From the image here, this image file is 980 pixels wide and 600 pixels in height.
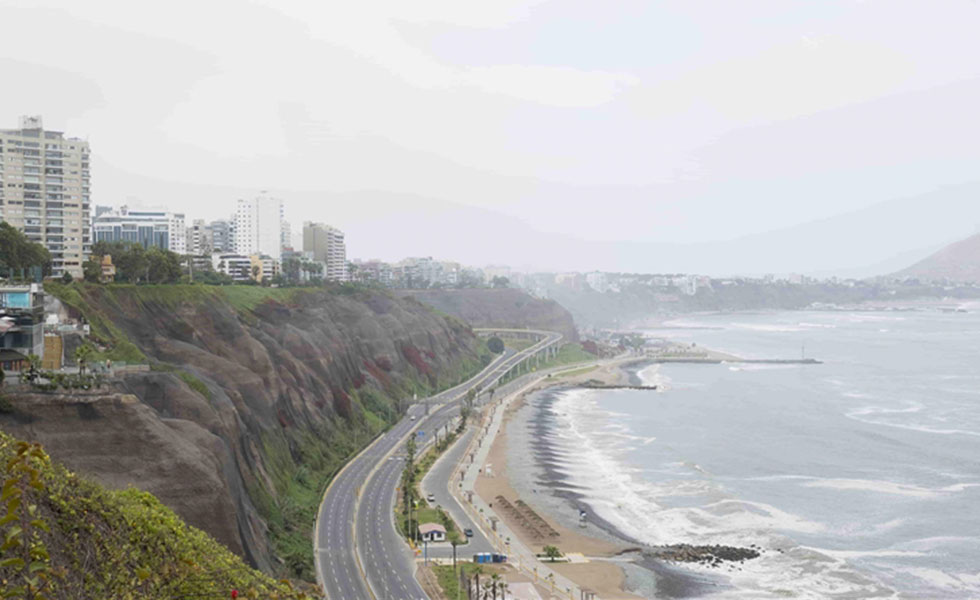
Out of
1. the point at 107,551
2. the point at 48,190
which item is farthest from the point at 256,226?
the point at 107,551

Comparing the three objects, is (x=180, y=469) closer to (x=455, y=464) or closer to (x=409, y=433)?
(x=455, y=464)

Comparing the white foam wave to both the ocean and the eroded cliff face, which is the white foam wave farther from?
Answer: the eroded cliff face

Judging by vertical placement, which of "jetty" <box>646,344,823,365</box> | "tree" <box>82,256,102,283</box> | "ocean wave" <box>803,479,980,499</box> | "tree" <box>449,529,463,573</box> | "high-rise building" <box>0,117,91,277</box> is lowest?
"ocean wave" <box>803,479,980,499</box>

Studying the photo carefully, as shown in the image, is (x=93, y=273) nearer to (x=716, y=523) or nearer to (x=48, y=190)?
(x=48, y=190)

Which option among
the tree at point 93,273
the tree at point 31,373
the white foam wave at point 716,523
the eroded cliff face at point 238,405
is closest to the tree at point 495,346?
the eroded cliff face at point 238,405

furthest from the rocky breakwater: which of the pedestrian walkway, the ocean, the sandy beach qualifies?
the pedestrian walkway

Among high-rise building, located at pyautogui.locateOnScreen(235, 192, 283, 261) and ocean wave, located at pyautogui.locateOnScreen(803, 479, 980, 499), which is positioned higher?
high-rise building, located at pyautogui.locateOnScreen(235, 192, 283, 261)

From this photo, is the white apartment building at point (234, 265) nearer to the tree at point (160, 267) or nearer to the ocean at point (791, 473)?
the ocean at point (791, 473)
